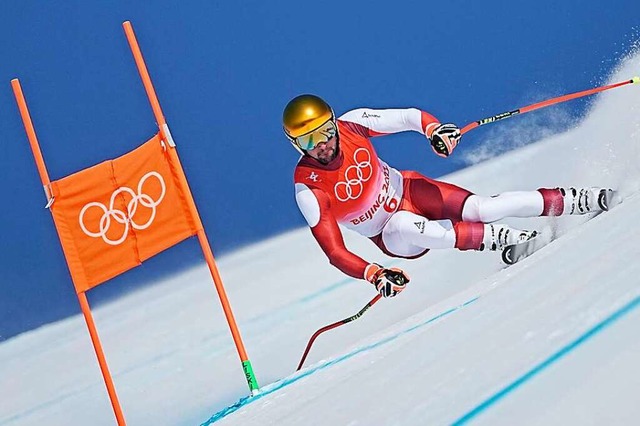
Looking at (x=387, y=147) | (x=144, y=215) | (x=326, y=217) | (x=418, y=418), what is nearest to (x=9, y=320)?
(x=144, y=215)

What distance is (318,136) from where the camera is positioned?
2750mm

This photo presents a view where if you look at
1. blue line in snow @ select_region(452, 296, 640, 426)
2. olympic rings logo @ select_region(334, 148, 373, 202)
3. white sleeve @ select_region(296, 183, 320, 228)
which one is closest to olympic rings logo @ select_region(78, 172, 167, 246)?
white sleeve @ select_region(296, 183, 320, 228)

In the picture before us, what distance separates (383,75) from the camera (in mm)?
3014

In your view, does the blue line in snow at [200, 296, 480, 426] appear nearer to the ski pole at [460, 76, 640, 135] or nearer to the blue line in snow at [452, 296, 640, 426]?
the ski pole at [460, 76, 640, 135]

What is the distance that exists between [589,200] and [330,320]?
90 centimetres

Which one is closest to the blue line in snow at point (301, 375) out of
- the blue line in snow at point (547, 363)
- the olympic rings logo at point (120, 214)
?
the olympic rings logo at point (120, 214)

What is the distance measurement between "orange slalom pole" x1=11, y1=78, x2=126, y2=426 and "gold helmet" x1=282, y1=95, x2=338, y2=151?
752 millimetres

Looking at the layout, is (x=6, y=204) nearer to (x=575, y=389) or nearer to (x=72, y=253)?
(x=72, y=253)

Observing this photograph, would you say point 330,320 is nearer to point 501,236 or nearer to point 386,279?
point 386,279

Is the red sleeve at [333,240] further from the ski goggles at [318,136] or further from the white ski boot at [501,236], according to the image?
the white ski boot at [501,236]

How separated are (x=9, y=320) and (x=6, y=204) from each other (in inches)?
14.1

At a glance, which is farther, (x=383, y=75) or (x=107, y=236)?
(x=383, y=75)

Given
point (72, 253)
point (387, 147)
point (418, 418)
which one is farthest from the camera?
point (387, 147)

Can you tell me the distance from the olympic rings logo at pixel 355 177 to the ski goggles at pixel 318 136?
4.1 inches
